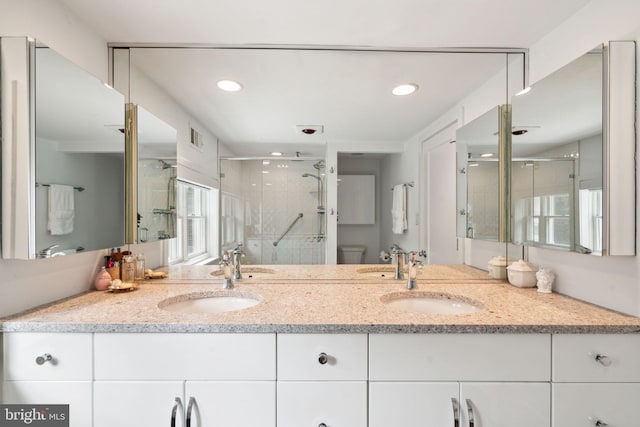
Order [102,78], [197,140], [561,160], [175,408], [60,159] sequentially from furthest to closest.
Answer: [197,140] → [102,78] → [561,160] → [60,159] → [175,408]

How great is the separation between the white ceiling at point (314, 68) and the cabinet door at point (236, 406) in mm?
1130

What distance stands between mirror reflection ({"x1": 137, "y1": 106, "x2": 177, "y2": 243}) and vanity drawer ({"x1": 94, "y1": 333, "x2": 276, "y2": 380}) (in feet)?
2.26

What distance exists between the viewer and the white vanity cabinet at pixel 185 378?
1043mm

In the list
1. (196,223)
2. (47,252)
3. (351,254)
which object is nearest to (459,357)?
(351,254)

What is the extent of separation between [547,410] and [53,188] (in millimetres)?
2058

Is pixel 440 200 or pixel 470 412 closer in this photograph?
pixel 470 412

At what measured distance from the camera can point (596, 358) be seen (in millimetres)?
1034

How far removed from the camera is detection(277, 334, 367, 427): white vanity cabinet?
104 centimetres

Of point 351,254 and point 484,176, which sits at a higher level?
point 484,176

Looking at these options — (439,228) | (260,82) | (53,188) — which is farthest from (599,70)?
(53,188)

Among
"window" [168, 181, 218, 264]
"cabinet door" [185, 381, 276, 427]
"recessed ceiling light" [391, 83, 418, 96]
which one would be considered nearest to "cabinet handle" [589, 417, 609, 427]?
"cabinet door" [185, 381, 276, 427]

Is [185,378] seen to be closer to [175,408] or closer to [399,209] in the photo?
[175,408]

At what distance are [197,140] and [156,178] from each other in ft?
1.03

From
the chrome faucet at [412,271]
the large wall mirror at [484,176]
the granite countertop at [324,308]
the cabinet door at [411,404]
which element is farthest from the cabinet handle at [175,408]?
the large wall mirror at [484,176]
